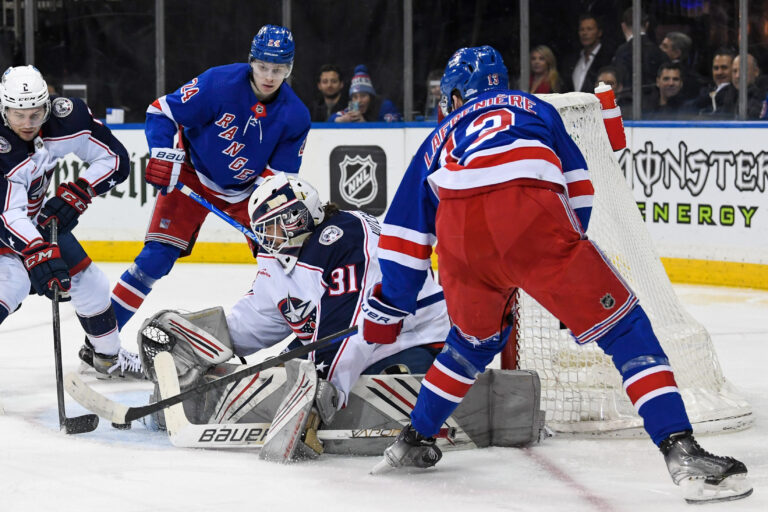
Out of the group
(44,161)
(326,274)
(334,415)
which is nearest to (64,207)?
(44,161)

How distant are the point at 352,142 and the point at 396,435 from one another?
403 cm

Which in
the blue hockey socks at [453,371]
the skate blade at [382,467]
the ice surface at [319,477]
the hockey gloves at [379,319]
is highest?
the hockey gloves at [379,319]

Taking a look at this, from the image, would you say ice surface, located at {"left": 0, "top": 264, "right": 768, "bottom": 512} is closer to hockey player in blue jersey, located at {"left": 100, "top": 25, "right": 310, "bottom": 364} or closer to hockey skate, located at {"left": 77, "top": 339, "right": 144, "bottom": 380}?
hockey skate, located at {"left": 77, "top": 339, "right": 144, "bottom": 380}

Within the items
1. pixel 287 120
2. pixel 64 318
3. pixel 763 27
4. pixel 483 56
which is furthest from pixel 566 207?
pixel 763 27

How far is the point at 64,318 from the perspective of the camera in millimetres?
5371

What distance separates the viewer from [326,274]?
3.15m

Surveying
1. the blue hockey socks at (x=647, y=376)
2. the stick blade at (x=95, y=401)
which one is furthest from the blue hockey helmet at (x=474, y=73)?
the stick blade at (x=95, y=401)

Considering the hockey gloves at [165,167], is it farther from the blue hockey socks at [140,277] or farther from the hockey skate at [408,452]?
the hockey skate at [408,452]

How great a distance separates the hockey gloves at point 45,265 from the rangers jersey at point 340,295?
25.2 inches

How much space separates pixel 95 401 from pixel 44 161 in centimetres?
92

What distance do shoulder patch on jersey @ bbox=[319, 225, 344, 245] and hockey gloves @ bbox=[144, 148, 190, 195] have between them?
106 centimetres

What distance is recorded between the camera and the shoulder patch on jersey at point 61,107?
3.80 m

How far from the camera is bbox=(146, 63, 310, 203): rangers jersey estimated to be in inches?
166

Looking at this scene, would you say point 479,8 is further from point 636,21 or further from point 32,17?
point 32,17
